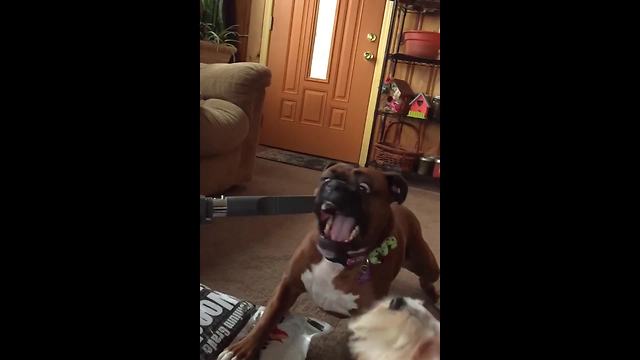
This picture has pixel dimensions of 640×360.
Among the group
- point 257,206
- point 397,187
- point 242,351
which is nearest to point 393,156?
point 397,187

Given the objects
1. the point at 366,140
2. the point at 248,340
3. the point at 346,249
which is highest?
the point at 366,140

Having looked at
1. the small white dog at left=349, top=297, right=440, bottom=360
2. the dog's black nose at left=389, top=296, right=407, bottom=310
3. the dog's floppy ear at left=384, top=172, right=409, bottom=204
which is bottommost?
the small white dog at left=349, top=297, right=440, bottom=360

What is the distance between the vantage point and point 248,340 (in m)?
→ 0.41

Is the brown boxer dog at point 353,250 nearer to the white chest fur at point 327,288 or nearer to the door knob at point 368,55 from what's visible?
the white chest fur at point 327,288

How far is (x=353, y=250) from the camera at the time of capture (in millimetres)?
370

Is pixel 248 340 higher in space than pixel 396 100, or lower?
lower

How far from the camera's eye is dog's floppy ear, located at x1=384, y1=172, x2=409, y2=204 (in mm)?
375

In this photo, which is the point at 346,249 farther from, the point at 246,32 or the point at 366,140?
the point at 246,32

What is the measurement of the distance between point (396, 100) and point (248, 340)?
0.34 meters

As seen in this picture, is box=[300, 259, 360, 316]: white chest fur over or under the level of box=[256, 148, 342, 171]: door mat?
under

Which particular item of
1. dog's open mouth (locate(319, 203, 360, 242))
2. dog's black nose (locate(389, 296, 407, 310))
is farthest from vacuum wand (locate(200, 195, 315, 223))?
dog's black nose (locate(389, 296, 407, 310))

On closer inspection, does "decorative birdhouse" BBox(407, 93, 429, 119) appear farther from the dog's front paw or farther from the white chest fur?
the dog's front paw
